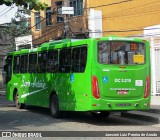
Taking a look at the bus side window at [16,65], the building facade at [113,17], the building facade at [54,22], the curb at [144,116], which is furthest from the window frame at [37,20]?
the curb at [144,116]

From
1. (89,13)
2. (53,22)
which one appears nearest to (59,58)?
(89,13)

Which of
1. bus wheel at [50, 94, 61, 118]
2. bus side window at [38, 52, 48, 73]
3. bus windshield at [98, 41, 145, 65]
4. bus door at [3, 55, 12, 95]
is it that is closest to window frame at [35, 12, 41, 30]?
bus door at [3, 55, 12, 95]

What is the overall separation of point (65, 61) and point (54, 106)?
6.39 feet

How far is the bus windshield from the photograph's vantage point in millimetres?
14469

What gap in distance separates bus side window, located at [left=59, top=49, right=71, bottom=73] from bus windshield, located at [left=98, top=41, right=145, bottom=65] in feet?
5.83

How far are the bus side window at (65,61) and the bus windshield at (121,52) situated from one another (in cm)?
178

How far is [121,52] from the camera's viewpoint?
14648 mm

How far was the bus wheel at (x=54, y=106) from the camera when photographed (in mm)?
16555

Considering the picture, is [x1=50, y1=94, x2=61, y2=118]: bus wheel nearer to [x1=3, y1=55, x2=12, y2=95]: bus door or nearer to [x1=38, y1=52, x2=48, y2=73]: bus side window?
[x1=38, y1=52, x2=48, y2=73]: bus side window

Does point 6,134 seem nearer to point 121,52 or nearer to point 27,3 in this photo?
point 27,3

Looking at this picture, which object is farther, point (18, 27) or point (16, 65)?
point (18, 27)

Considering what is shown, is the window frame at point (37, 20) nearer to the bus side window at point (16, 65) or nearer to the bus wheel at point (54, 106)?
the bus side window at point (16, 65)

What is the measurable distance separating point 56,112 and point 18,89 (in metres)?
4.90

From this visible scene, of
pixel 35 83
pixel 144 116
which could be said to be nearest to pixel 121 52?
pixel 144 116
